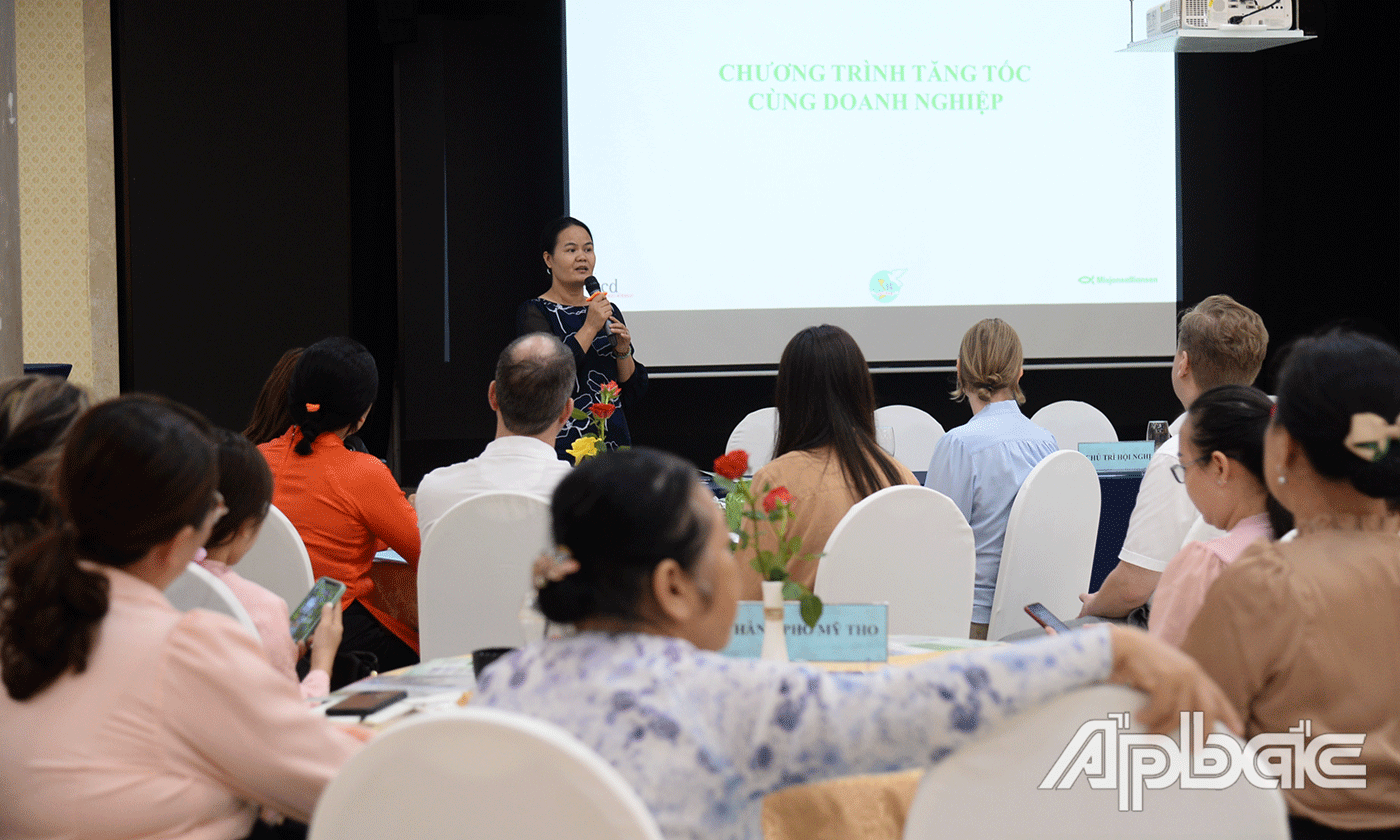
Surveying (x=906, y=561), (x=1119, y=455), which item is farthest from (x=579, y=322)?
(x=906, y=561)

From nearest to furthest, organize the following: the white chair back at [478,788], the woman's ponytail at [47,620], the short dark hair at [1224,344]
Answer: the white chair back at [478,788], the woman's ponytail at [47,620], the short dark hair at [1224,344]

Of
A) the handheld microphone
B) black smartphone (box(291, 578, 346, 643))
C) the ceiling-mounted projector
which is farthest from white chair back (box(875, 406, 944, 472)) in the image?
black smartphone (box(291, 578, 346, 643))

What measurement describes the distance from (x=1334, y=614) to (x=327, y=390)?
2.00 meters

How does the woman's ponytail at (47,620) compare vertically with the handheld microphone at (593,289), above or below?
below

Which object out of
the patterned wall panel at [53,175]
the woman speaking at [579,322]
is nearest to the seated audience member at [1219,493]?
the woman speaking at [579,322]

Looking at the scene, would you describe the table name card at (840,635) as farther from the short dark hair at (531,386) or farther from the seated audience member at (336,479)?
the seated audience member at (336,479)

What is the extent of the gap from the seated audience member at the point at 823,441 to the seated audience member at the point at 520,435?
49 cm

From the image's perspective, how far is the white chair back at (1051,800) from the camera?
947 mm

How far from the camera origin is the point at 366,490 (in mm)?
2484

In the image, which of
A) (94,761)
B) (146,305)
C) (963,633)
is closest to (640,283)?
(146,305)

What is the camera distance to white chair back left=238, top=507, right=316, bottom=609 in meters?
2.21

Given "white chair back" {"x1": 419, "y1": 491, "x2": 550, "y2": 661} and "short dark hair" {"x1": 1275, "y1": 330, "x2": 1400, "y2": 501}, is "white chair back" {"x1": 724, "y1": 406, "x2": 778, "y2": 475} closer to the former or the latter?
"white chair back" {"x1": 419, "y1": 491, "x2": 550, "y2": 661}

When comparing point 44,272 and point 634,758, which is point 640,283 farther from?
point 634,758

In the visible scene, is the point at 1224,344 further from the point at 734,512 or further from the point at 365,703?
the point at 365,703
